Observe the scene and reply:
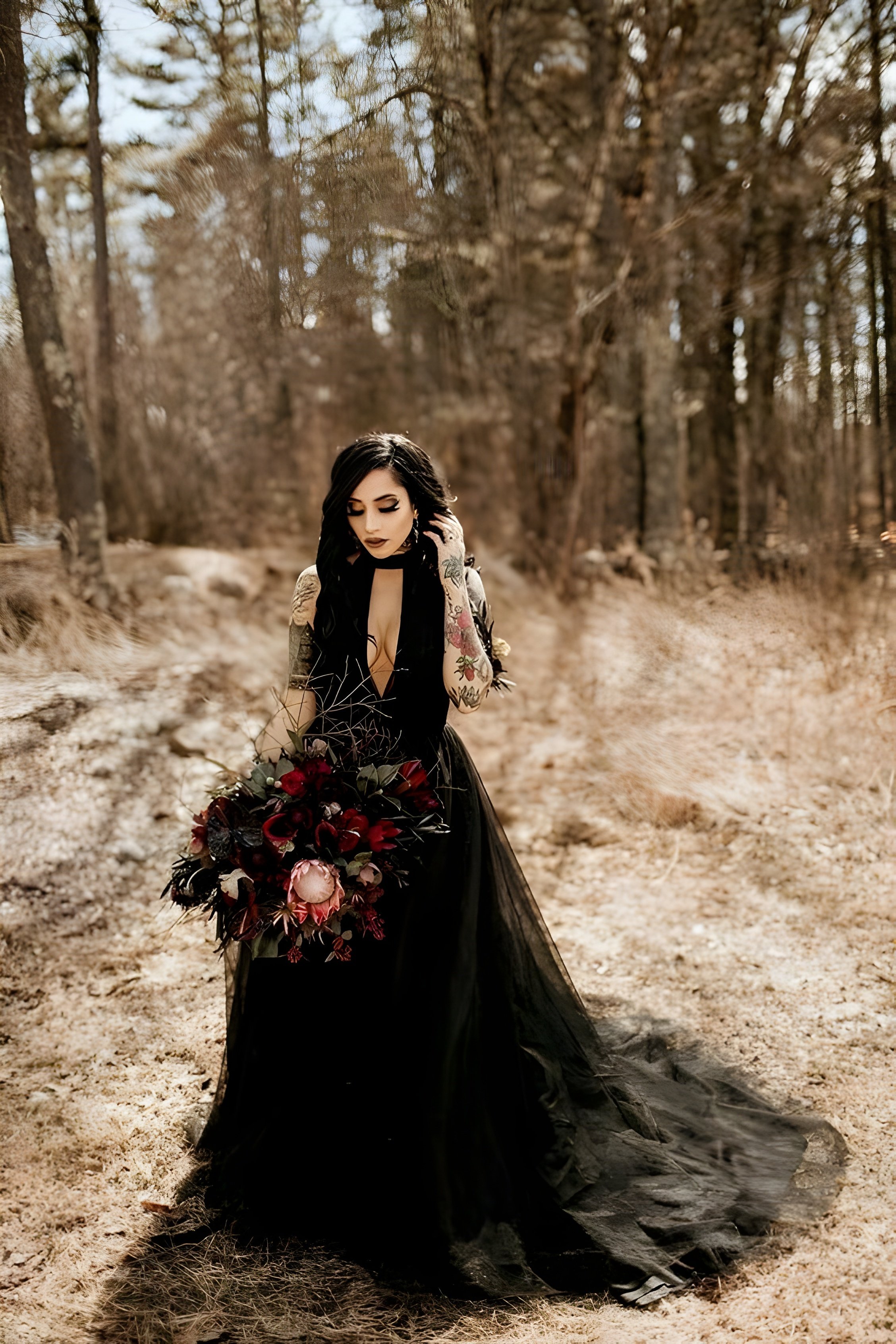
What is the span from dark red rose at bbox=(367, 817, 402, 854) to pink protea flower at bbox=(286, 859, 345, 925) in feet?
0.44

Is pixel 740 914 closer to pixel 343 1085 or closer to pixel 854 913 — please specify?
pixel 854 913

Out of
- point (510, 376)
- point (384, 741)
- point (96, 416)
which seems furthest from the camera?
point (510, 376)

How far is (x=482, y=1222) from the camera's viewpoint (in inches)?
89.7

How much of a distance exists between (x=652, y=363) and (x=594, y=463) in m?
1.19

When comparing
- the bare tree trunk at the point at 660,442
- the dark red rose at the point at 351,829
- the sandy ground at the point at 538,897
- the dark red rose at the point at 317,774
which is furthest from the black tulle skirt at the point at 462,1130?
the bare tree trunk at the point at 660,442

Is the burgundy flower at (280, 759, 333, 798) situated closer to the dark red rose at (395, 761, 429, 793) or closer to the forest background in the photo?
the dark red rose at (395, 761, 429, 793)

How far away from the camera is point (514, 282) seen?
28.6 feet

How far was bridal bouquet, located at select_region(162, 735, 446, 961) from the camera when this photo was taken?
213 centimetres

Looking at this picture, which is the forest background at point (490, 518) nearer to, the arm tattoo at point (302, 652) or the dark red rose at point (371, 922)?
the dark red rose at point (371, 922)

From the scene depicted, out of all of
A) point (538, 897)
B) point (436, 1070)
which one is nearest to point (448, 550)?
point (436, 1070)

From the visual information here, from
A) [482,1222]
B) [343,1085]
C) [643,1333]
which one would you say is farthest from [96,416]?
[643,1333]

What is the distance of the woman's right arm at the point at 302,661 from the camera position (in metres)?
2.59

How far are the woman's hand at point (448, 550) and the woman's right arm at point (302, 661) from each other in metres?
0.36

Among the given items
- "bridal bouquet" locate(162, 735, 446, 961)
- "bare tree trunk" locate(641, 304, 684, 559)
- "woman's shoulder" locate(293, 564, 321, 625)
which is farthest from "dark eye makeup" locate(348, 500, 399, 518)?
"bare tree trunk" locate(641, 304, 684, 559)
